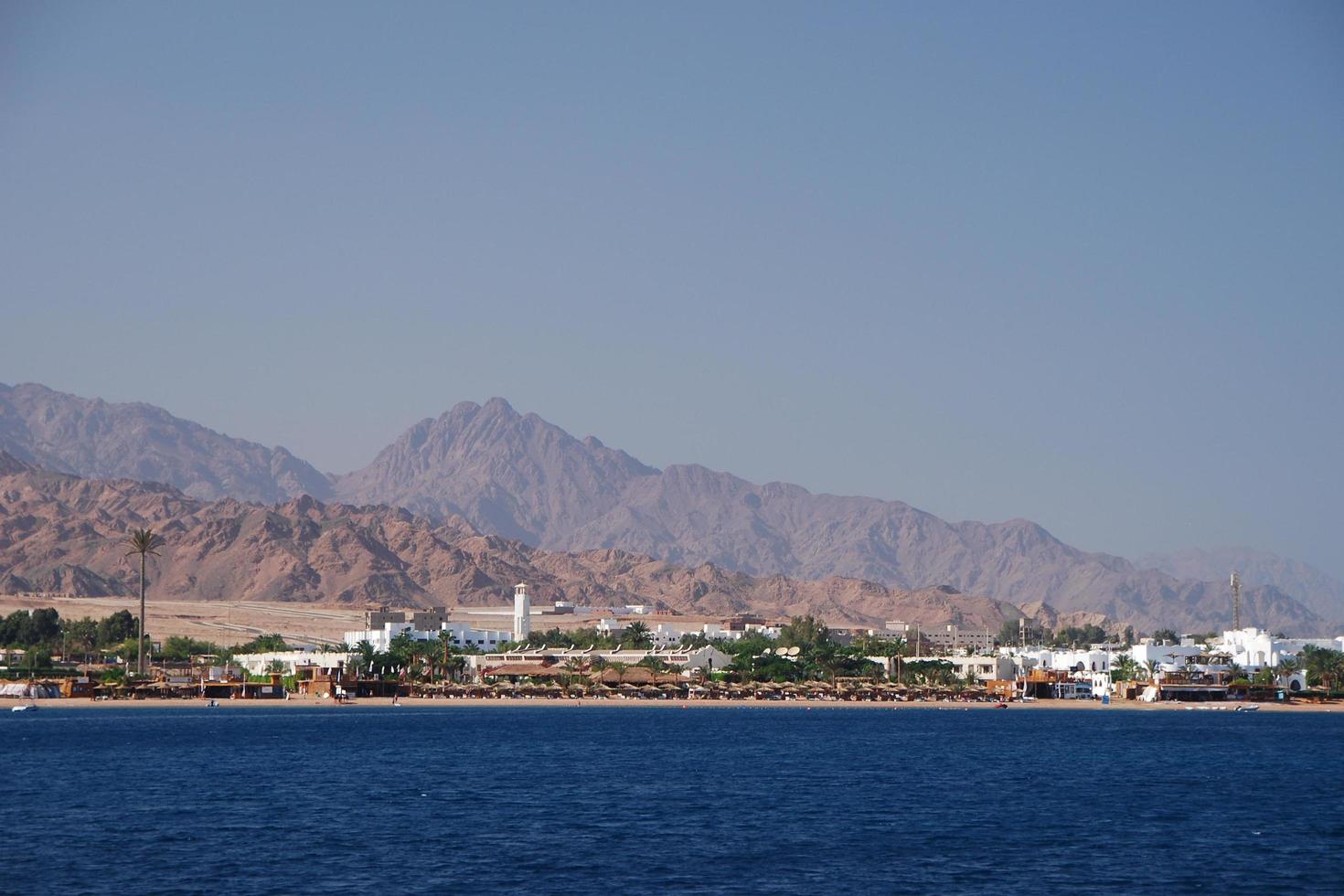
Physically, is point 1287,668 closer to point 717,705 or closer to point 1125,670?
point 1125,670

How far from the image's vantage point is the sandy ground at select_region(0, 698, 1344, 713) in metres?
148

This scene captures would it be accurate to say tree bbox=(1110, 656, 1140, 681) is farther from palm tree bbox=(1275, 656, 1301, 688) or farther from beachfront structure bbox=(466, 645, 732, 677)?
beachfront structure bbox=(466, 645, 732, 677)

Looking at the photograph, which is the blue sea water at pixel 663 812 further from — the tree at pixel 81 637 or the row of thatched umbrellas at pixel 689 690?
the tree at pixel 81 637

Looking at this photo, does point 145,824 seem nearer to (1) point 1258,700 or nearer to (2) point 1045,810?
(2) point 1045,810

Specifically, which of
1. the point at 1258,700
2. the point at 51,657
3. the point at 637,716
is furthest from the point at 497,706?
the point at 1258,700

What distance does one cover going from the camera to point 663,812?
60.1 meters

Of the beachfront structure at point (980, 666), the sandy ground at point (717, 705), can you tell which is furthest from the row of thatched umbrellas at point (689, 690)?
the beachfront structure at point (980, 666)

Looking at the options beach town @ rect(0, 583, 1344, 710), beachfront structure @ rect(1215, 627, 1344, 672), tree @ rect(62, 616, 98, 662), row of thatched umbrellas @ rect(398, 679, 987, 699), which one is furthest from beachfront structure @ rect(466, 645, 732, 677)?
beachfront structure @ rect(1215, 627, 1344, 672)

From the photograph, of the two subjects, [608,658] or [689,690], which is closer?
[689,690]

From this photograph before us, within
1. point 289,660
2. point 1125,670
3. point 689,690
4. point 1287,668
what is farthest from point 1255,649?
point 289,660

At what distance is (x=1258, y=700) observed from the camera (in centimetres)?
16212

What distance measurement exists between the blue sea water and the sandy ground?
39698 mm

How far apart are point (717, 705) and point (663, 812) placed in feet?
322

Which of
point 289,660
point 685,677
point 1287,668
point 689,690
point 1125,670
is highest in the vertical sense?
point 289,660
